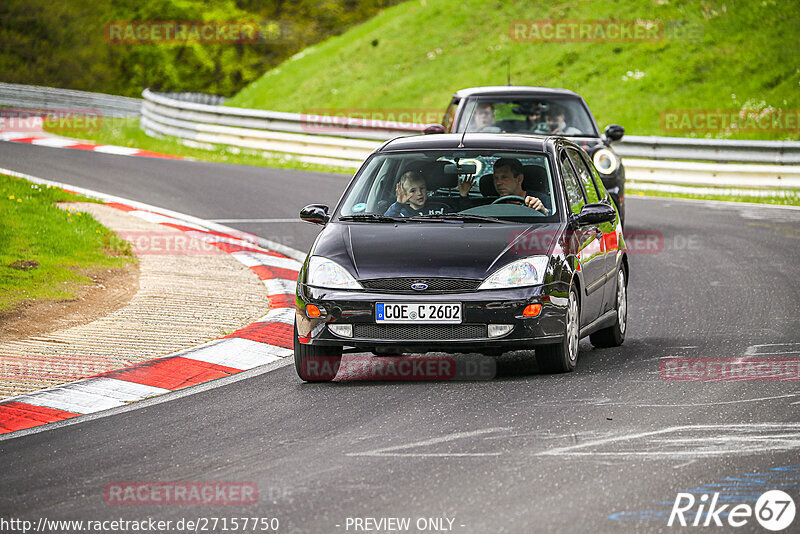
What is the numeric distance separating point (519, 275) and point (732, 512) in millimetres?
2930

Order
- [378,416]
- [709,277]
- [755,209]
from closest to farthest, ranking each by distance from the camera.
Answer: [378,416], [709,277], [755,209]

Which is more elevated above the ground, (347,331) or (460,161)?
(460,161)

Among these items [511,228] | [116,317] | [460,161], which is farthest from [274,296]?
[511,228]

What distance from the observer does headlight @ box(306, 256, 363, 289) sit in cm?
798

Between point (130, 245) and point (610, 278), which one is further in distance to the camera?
point (130, 245)

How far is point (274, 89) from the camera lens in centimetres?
3819

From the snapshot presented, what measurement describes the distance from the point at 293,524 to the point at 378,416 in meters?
1.99

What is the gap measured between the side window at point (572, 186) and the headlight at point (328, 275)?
6.07 ft

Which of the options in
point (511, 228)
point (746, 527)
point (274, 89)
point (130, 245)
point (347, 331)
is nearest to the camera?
point (746, 527)

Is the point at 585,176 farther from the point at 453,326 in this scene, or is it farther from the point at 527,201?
the point at 453,326

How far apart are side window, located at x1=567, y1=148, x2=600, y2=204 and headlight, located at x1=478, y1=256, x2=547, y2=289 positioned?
188 cm

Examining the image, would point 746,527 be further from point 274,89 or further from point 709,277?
point 274,89

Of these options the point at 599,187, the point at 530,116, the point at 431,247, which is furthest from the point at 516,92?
the point at 431,247

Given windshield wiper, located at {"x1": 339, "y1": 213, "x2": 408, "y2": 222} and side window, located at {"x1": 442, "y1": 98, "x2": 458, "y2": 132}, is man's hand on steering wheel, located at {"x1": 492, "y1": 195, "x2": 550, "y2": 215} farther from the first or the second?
side window, located at {"x1": 442, "y1": 98, "x2": 458, "y2": 132}
